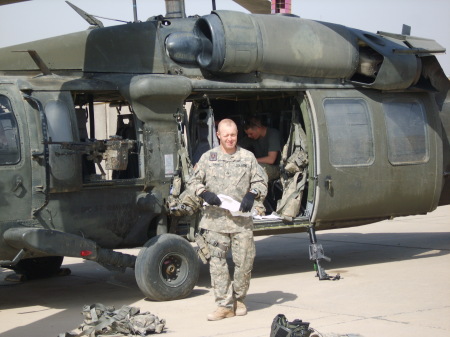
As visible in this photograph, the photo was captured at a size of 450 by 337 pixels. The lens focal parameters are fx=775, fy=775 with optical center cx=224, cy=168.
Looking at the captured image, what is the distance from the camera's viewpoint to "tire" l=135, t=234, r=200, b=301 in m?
7.88

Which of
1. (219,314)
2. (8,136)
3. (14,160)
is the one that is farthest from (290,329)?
(8,136)

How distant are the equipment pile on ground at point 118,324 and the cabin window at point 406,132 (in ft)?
14.0

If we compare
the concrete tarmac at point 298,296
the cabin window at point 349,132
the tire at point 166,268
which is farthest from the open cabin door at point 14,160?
the cabin window at point 349,132

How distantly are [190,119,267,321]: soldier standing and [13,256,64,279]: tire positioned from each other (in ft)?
11.5

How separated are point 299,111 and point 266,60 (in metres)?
1.16

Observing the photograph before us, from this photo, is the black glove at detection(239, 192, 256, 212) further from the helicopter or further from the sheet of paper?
the helicopter

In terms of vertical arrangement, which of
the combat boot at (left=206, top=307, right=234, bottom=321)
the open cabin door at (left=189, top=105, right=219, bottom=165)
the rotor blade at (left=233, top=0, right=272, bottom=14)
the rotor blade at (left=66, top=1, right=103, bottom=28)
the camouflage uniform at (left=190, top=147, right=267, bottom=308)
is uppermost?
the rotor blade at (left=233, top=0, right=272, bottom=14)

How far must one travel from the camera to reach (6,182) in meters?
7.49

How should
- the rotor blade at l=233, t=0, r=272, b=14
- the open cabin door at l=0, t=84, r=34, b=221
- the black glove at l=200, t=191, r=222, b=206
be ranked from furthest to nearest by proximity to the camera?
the rotor blade at l=233, t=0, r=272, b=14 < the open cabin door at l=0, t=84, r=34, b=221 < the black glove at l=200, t=191, r=222, b=206

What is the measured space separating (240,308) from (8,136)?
2794mm

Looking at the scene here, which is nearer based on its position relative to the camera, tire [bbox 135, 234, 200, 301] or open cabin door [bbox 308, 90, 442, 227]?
tire [bbox 135, 234, 200, 301]

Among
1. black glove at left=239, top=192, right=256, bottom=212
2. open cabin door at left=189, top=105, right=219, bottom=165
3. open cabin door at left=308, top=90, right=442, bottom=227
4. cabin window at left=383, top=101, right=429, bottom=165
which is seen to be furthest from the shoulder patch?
cabin window at left=383, top=101, right=429, bottom=165

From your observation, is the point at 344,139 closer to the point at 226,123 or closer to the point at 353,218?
the point at 353,218

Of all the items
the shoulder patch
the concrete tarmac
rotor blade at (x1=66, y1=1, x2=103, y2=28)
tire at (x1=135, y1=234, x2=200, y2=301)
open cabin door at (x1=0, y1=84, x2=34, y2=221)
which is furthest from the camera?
rotor blade at (x1=66, y1=1, x2=103, y2=28)
